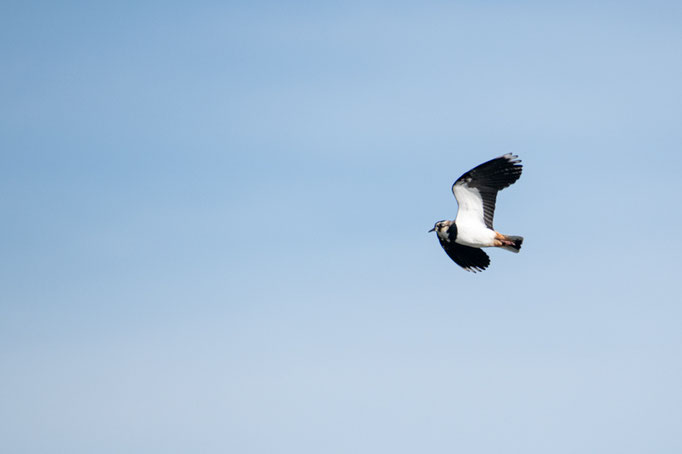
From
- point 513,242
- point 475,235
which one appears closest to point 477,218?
point 475,235

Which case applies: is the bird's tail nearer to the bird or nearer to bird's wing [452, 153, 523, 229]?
the bird

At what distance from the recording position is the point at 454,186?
34.5 meters

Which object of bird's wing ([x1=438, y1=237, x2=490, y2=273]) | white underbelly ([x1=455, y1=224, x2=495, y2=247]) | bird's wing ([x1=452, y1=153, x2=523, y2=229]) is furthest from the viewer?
bird's wing ([x1=438, y1=237, x2=490, y2=273])

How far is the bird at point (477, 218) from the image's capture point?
33656 millimetres

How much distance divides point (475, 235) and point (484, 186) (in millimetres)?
1939

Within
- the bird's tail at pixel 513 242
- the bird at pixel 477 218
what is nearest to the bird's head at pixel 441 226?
the bird at pixel 477 218

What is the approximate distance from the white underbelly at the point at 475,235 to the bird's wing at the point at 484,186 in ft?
1.06

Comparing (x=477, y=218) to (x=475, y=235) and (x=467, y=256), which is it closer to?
(x=475, y=235)

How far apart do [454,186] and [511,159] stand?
2.46 m

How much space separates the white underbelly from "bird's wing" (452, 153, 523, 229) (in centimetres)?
32

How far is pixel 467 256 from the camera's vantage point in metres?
36.8

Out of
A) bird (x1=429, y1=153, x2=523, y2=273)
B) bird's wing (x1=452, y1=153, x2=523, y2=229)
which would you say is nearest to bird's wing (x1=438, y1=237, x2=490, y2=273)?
bird (x1=429, y1=153, x2=523, y2=273)

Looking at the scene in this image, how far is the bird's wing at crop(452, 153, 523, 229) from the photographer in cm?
3350

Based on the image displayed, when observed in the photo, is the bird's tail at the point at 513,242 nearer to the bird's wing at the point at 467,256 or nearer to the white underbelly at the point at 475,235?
the white underbelly at the point at 475,235
